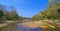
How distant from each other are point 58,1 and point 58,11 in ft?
14.5

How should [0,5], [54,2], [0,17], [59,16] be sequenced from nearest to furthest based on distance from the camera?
1. [59,16]
2. [54,2]
3. [0,17]
4. [0,5]

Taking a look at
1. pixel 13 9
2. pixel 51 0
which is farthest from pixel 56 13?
pixel 13 9

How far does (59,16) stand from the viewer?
3759 cm

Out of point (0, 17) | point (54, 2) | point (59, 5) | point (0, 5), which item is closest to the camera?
point (59, 5)

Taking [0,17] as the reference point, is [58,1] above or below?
above

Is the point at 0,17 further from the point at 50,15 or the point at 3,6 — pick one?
the point at 50,15

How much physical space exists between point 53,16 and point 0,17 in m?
23.1

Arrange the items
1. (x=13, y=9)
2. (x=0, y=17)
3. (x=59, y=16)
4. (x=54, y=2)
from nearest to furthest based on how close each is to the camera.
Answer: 1. (x=59, y=16)
2. (x=54, y=2)
3. (x=0, y=17)
4. (x=13, y=9)

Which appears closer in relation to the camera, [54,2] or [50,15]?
[50,15]

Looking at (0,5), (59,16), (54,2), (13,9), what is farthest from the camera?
(13,9)

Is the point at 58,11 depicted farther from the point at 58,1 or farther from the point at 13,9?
the point at 13,9

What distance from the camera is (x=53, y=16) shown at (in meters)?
39.5

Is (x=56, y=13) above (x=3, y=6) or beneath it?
beneath

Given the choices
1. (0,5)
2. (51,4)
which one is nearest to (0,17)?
(0,5)
